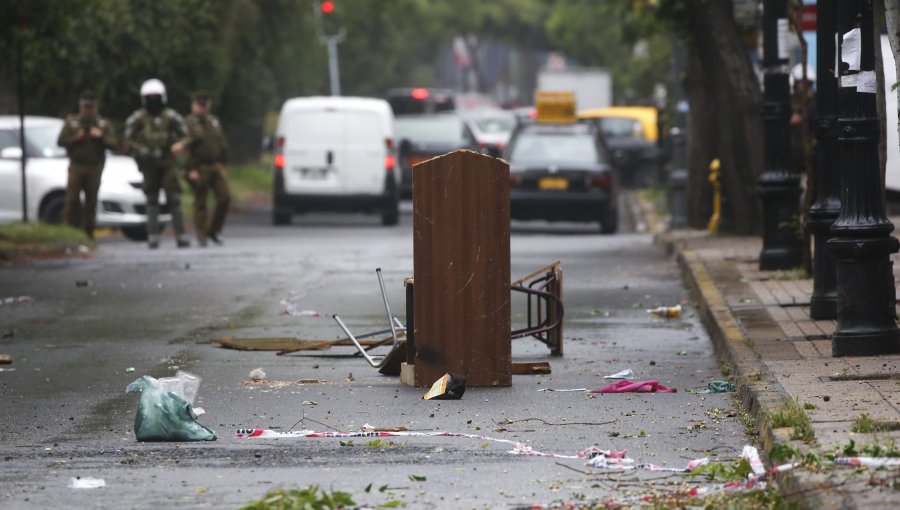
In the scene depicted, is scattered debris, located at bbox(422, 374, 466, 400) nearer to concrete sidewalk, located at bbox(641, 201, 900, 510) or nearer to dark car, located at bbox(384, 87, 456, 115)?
concrete sidewalk, located at bbox(641, 201, 900, 510)

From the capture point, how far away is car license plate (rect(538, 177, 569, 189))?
26.2 m

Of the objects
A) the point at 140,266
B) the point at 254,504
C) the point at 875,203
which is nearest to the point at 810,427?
the point at 254,504

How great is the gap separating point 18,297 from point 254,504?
9.90 metres

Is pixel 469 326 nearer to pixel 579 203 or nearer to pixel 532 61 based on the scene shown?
pixel 579 203

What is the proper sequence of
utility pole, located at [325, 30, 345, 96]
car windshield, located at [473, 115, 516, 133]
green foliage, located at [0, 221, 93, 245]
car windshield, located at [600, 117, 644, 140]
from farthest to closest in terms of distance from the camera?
utility pole, located at [325, 30, 345, 96]
car windshield, located at [473, 115, 516, 133]
car windshield, located at [600, 117, 644, 140]
green foliage, located at [0, 221, 93, 245]

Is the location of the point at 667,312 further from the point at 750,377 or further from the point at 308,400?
the point at 308,400

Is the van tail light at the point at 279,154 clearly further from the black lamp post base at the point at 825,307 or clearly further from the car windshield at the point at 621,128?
the black lamp post base at the point at 825,307

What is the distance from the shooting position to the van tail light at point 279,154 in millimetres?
28891

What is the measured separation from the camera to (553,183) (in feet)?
86.0

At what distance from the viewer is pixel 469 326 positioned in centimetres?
998

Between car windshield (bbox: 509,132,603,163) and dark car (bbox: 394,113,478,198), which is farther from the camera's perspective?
dark car (bbox: 394,113,478,198)

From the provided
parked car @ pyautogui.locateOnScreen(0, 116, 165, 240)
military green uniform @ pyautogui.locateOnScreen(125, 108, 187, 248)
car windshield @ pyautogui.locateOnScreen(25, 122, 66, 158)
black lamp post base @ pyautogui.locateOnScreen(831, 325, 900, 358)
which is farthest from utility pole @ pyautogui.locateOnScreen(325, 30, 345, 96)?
black lamp post base @ pyautogui.locateOnScreen(831, 325, 900, 358)

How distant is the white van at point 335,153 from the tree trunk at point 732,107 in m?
8.39

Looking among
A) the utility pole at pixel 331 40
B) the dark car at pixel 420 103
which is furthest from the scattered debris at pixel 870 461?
the dark car at pixel 420 103
